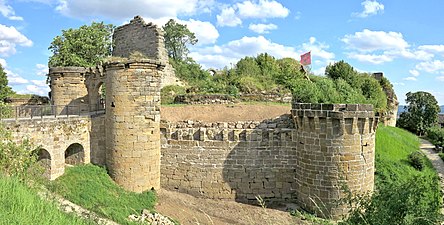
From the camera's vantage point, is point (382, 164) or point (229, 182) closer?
point (229, 182)

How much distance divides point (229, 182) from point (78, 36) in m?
17.7

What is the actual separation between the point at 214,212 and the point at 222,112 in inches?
224

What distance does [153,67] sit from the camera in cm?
1434

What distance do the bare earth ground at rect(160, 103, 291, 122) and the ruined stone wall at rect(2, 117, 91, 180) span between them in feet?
12.4

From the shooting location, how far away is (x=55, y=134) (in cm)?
1359

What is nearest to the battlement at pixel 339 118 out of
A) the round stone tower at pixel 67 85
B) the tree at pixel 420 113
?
the round stone tower at pixel 67 85

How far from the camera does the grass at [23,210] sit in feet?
16.7

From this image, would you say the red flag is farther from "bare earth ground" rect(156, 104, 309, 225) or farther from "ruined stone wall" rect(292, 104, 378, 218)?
"ruined stone wall" rect(292, 104, 378, 218)

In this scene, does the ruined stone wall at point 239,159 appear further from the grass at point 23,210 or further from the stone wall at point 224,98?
the grass at point 23,210

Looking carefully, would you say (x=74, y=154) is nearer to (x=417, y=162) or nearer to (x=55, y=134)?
(x=55, y=134)

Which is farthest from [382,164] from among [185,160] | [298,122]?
[185,160]

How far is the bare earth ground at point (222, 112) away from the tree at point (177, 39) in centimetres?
1873

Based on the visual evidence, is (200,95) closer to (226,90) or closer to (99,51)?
(226,90)

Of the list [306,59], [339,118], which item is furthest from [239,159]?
[306,59]
